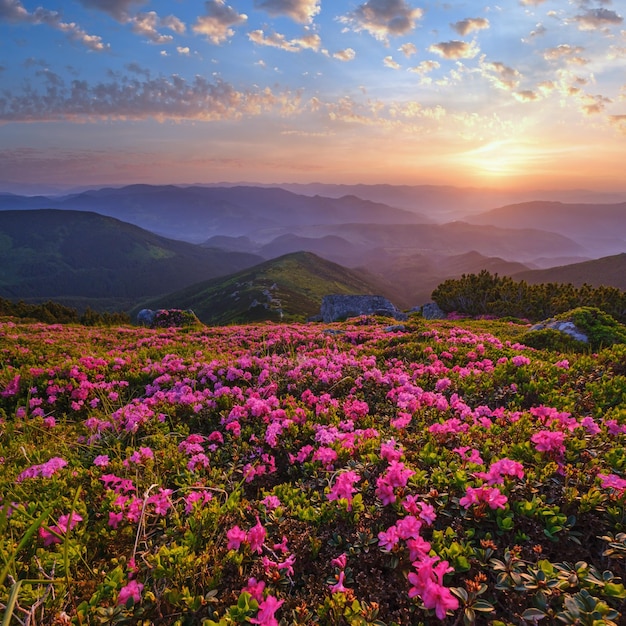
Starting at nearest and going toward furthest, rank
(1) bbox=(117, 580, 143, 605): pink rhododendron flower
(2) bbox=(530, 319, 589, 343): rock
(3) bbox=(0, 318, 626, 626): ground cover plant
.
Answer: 1. (3) bbox=(0, 318, 626, 626): ground cover plant
2. (1) bbox=(117, 580, 143, 605): pink rhododendron flower
3. (2) bbox=(530, 319, 589, 343): rock

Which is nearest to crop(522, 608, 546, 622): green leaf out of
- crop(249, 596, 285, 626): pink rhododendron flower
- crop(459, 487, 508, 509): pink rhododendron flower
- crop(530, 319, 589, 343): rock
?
crop(459, 487, 508, 509): pink rhododendron flower

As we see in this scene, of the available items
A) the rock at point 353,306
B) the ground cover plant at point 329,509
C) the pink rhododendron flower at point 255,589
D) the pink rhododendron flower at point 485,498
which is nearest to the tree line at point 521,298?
the ground cover plant at point 329,509

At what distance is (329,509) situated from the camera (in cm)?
378

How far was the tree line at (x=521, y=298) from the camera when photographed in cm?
3078

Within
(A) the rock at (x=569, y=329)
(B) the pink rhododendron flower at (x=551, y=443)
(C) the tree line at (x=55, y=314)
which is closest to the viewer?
(B) the pink rhododendron flower at (x=551, y=443)

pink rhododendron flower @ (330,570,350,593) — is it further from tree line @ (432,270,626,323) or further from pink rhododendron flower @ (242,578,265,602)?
tree line @ (432,270,626,323)

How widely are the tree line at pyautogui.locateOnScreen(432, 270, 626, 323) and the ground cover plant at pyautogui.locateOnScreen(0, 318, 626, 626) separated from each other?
29689 mm

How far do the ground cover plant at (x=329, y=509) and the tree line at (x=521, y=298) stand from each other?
97.4ft

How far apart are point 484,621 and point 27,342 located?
1643 cm

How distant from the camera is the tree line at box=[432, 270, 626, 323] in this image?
30.8 metres

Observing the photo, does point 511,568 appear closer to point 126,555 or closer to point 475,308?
point 126,555

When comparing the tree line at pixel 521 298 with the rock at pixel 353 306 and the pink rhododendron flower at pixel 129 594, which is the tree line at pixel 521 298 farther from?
the pink rhododendron flower at pixel 129 594

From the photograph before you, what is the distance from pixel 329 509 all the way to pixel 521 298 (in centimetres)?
3759

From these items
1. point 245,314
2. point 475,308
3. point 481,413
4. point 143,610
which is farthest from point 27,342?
point 245,314
